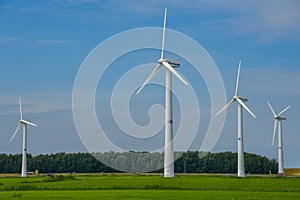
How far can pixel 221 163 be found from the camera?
18388 centimetres

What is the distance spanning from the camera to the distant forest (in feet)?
590

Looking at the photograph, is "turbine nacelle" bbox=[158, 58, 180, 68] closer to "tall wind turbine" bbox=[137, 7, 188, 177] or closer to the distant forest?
"tall wind turbine" bbox=[137, 7, 188, 177]

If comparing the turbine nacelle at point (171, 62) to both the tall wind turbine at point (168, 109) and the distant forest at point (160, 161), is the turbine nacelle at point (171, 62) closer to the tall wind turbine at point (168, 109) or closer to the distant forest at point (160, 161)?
the tall wind turbine at point (168, 109)

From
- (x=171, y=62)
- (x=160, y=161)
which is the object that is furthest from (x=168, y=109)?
(x=160, y=161)

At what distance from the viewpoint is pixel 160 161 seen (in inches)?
6905

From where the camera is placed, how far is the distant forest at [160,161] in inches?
7082

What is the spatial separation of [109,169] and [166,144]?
Answer: 338 ft

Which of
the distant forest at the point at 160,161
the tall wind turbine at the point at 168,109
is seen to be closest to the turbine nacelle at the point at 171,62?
the tall wind turbine at the point at 168,109

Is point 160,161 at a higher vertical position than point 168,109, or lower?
lower

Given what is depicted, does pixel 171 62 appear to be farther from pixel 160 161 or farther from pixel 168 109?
pixel 160 161

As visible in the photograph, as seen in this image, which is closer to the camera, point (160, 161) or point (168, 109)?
point (168, 109)

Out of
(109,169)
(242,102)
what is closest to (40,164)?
(109,169)

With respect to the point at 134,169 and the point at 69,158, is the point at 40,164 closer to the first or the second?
the point at 69,158

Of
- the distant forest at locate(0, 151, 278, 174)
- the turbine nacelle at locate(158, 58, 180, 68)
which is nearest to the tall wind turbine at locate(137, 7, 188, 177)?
the turbine nacelle at locate(158, 58, 180, 68)
